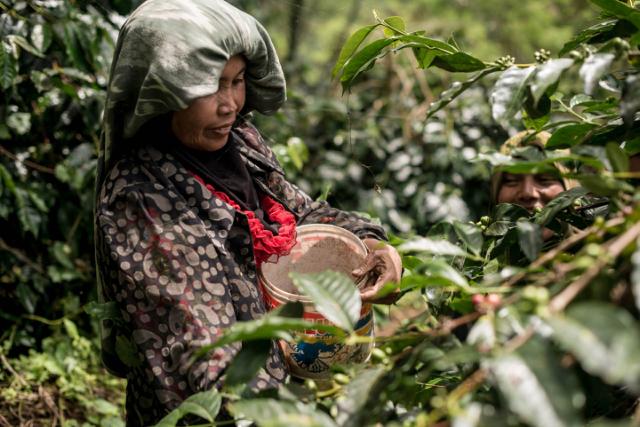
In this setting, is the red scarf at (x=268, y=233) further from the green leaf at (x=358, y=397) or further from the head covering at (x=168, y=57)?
the green leaf at (x=358, y=397)

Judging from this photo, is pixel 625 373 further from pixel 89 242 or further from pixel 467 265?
pixel 89 242

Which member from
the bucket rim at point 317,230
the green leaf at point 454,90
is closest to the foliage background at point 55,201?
the bucket rim at point 317,230

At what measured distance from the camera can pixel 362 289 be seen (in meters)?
1.52

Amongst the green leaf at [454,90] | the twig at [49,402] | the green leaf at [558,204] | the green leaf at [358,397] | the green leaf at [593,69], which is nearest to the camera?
the green leaf at [358,397]

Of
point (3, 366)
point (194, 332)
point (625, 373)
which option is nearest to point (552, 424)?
point (625, 373)

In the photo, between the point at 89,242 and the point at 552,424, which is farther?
the point at 89,242

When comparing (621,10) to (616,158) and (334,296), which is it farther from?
(334,296)

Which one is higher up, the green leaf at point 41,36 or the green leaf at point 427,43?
the green leaf at point 427,43

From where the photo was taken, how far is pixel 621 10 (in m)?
1.18

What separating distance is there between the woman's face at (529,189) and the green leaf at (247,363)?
4.94 ft

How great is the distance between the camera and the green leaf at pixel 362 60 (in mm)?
1332

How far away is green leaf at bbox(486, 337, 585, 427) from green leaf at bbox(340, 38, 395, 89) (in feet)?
2.58

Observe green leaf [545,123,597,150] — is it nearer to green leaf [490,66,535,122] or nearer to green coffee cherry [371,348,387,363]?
green leaf [490,66,535,122]

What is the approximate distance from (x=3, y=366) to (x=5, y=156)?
30.2 inches
